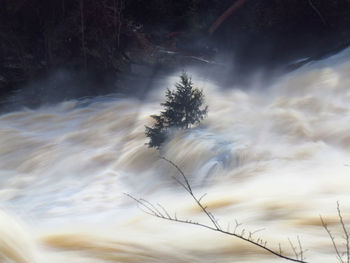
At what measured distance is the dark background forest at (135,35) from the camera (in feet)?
40.5

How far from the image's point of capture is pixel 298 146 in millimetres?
7453

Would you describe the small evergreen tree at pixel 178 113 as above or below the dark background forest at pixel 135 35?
below

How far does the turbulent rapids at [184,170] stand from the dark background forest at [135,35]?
2.86ft

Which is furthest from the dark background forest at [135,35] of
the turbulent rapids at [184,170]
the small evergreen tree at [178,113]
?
the small evergreen tree at [178,113]

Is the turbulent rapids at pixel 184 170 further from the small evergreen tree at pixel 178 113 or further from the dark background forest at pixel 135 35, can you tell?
the dark background forest at pixel 135 35

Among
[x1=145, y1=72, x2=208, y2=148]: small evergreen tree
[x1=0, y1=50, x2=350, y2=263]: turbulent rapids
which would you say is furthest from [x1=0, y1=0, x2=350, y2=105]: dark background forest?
[x1=145, y1=72, x2=208, y2=148]: small evergreen tree

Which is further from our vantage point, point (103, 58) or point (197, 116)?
point (103, 58)

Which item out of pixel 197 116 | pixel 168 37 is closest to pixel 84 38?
pixel 168 37

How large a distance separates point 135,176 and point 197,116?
167 cm

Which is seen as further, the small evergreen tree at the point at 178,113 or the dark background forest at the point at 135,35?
the dark background forest at the point at 135,35

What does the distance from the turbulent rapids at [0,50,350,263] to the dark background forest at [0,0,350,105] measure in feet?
2.86

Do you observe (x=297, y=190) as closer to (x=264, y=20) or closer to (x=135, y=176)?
(x=135, y=176)

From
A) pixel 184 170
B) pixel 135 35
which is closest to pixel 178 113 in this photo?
pixel 184 170

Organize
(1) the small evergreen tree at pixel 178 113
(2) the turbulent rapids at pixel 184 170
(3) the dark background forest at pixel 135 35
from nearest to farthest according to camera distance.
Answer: (2) the turbulent rapids at pixel 184 170, (1) the small evergreen tree at pixel 178 113, (3) the dark background forest at pixel 135 35
